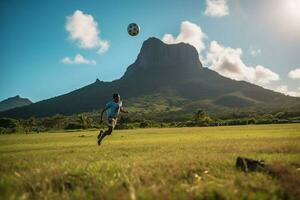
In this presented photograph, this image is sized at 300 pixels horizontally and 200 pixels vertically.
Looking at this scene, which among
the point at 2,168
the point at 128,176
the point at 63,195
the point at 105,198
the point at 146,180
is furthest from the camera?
the point at 2,168

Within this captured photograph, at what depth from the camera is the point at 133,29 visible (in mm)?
25547

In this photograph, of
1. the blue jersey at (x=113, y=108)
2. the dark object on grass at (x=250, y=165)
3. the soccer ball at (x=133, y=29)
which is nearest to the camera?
the dark object on grass at (x=250, y=165)

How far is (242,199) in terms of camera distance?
6402mm

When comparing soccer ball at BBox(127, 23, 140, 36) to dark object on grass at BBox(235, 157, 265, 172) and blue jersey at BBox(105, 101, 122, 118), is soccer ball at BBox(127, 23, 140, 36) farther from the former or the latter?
dark object on grass at BBox(235, 157, 265, 172)

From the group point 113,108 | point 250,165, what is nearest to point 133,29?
point 113,108

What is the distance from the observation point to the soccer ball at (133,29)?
25.4m

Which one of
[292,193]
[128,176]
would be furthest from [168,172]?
[292,193]

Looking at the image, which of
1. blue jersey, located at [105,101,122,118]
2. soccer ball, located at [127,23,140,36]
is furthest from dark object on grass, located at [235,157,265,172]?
soccer ball, located at [127,23,140,36]

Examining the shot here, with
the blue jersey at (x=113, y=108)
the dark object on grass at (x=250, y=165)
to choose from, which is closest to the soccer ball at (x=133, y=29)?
the blue jersey at (x=113, y=108)

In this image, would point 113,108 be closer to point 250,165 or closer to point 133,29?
point 133,29

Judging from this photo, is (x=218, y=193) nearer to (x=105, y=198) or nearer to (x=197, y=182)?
(x=197, y=182)

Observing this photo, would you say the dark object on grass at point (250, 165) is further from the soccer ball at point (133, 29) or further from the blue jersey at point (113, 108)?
the soccer ball at point (133, 29)

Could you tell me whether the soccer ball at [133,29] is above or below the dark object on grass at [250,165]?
above

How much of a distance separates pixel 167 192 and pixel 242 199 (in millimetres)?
1423
